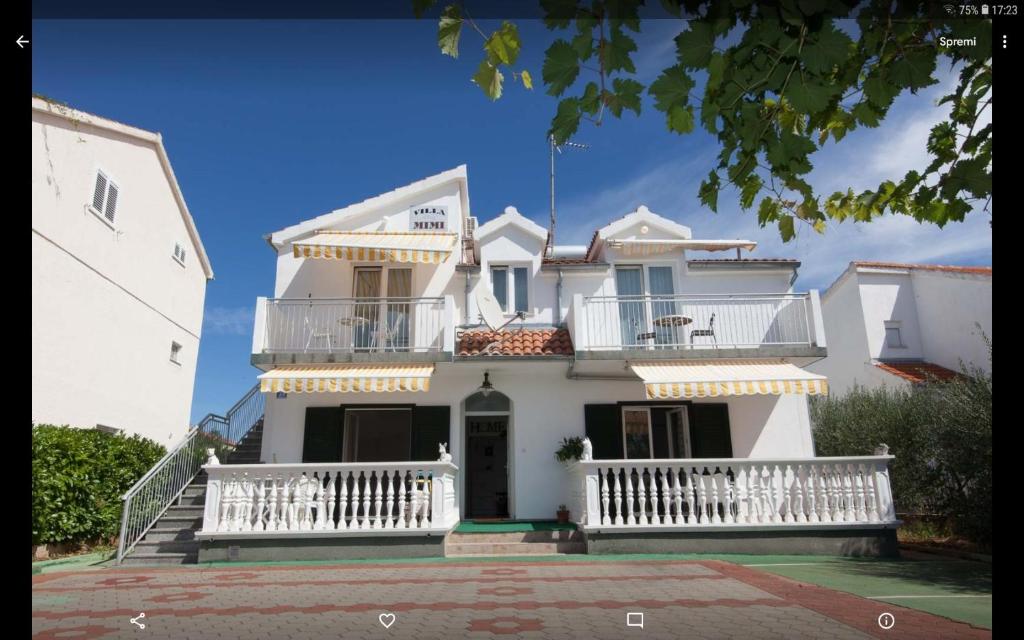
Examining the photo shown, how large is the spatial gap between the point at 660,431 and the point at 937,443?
20.3 feet

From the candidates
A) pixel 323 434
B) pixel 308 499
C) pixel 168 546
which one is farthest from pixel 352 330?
pixel 168 546

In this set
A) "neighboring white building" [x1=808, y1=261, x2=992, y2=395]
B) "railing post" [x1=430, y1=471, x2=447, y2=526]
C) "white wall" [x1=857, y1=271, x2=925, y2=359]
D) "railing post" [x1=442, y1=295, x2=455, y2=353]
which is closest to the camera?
"railing post" [x1=430, y1=471, x2=447, y2=526]

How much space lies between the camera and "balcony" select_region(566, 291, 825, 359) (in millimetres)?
14625

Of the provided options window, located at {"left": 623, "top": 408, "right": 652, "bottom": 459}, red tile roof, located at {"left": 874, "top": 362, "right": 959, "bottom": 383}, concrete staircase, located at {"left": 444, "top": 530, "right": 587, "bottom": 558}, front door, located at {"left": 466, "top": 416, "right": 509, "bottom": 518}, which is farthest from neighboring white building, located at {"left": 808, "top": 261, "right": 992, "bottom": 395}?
concrete staircase, located at {"left": 444, "top": 530, "right": 587, "bottom": 558}

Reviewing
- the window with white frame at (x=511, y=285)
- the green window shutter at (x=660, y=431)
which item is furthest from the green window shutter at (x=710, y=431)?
the window with white frame at (x=511, y=285)

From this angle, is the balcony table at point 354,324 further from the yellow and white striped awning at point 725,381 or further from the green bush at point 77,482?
the yellow and white striped awning at point 725,381

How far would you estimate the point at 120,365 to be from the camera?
17.3 m

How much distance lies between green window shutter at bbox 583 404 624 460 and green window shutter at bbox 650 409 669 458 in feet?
3.61

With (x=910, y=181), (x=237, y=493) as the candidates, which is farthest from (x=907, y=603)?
(x=237, y=493)

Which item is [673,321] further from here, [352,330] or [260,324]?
[260,324]

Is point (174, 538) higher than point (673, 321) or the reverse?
the reverse

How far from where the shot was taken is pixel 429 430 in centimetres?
1489

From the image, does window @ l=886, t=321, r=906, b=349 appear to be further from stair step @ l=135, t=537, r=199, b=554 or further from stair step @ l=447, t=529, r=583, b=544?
stair step @ l=135, t=537, r=199, b=554

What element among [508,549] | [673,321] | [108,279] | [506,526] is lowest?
[508,549]
